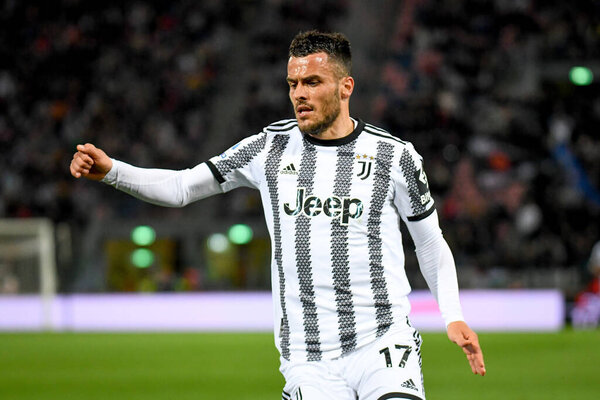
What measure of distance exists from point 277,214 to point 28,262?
16869 millimetres

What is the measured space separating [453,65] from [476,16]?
1621 mm

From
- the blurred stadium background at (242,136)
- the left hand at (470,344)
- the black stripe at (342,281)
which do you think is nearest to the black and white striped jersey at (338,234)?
the black stripe at (342,281)

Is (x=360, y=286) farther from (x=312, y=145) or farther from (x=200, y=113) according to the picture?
(x=200, y=113)

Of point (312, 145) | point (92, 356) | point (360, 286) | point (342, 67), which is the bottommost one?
point (92, 356)

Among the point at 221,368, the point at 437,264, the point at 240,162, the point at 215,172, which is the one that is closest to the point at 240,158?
the point at 240,162

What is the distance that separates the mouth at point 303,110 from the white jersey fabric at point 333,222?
18 centimetres

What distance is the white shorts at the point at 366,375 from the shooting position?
379 cm

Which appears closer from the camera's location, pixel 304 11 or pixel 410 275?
pixel 410 275

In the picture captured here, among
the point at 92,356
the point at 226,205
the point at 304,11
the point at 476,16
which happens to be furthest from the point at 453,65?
the point at 92,356

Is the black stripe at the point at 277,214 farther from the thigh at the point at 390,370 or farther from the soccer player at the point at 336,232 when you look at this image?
the thigh at the point at 390,370

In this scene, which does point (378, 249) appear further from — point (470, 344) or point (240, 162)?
point (240, 162)

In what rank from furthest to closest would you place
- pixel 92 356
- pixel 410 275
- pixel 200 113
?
1. pixel 200 113
2. pixel 410 275
3. pixel 92 356

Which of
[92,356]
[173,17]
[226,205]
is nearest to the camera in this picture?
[92,356]

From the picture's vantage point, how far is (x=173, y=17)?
2592cm
